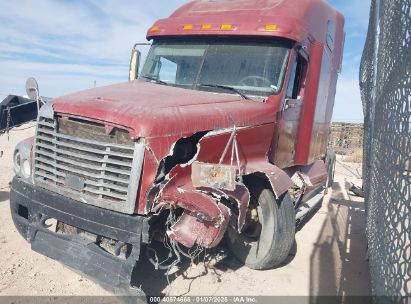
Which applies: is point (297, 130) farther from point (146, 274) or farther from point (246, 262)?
point (146, 274)

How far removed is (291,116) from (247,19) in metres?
1.43

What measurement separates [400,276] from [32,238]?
346 cm

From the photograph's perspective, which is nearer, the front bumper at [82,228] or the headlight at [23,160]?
the front bumper at [82,228]

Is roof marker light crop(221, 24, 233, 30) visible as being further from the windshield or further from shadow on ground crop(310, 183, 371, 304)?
shadow on ground crop(310, 183, 371, 304)

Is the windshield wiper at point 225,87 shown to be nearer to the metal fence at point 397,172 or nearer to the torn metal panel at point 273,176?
the torn metal panel at point 273,176

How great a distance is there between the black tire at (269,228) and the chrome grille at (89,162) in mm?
1565

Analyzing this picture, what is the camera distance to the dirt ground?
13.2ft

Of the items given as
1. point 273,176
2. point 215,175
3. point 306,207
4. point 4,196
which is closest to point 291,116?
point 273,176

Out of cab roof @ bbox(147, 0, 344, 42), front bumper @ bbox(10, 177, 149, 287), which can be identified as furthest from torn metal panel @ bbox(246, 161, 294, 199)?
cab roof @ bbox(147, 0, 344, 42)

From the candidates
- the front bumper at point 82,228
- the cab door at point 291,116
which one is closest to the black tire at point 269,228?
the cab door at point 291,116

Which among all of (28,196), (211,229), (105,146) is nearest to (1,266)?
(28,196)

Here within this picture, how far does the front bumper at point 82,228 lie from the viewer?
339 centimetres

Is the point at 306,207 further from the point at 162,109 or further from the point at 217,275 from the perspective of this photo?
the point at 162,109

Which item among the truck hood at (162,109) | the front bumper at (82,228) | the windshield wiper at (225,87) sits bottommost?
the front bumper at (82,228)
